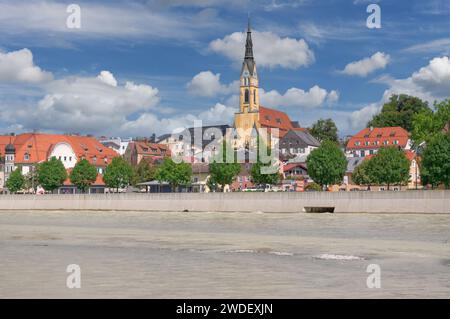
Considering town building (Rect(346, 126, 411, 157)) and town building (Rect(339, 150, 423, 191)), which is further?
town building (Rect(346, 126, 411, 157))

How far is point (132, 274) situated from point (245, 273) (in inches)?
135

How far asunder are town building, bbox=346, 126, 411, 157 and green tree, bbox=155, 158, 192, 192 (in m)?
53.6

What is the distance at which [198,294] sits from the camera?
1548 centimetres

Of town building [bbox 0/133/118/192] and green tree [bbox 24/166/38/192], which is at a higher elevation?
town building [bbox 0/133/118/192]

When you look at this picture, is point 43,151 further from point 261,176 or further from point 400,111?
point 400,111

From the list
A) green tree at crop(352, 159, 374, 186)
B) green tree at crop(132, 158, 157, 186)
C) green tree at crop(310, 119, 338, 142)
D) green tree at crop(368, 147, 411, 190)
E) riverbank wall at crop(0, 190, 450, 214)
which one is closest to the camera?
riverbank wall at crop(0, 190, 450, 214)

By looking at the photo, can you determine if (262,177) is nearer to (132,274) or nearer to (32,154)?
(32,154)

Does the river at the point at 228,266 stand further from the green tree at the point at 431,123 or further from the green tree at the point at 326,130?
the green tree at the point at 326,130

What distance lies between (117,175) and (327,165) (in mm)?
45071

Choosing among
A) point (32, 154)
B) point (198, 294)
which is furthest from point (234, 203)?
point (32, 154)

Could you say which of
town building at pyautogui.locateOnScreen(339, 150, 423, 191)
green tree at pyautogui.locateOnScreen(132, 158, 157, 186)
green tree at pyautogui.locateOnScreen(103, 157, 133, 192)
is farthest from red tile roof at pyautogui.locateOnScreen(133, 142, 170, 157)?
town building at pyautogui.locateOnScreen(339, 150, 423, 191)

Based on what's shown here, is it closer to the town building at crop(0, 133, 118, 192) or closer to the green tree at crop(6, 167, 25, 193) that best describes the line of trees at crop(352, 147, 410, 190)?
the town building at crop(0, 133, 118, 192)

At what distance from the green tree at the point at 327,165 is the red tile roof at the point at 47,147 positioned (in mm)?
59202

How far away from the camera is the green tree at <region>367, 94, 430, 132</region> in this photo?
170m
